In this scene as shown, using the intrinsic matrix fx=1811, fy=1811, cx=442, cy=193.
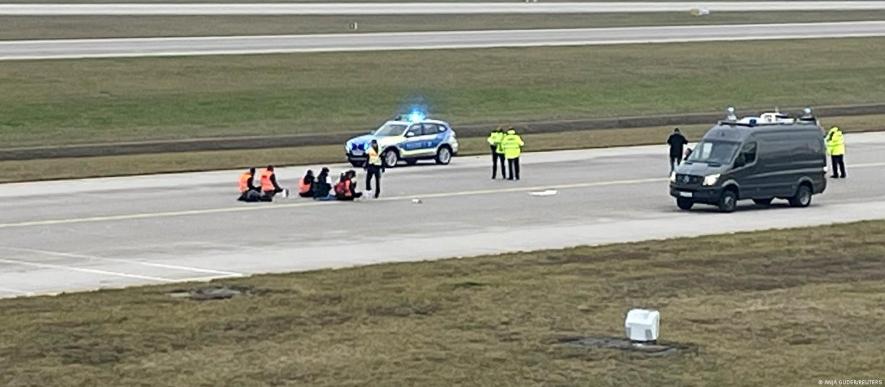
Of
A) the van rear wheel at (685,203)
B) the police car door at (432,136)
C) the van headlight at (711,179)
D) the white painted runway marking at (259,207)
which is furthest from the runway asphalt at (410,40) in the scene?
the van headlight at (711,179)

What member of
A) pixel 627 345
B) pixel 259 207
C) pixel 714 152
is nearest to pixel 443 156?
pixel 714 152

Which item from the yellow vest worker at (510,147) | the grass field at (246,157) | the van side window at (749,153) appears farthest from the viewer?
the grass field at (246,157)

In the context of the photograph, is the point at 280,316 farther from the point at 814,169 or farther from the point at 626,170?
the point at 626,170

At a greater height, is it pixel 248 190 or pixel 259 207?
pixel 248 190

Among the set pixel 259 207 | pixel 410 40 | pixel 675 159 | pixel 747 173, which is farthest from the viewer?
pixel 410 40

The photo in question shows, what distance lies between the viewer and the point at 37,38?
8012 cm

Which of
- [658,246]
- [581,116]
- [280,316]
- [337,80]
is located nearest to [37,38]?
[337,80]

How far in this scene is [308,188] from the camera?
134 feet

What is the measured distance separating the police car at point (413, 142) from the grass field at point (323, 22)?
3338 cm

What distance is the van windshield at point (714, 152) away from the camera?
130ft

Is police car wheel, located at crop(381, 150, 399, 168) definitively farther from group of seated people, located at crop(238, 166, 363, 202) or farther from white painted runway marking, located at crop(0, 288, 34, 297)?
white painted runway marking, located at crop(0, 288, 34, 297)

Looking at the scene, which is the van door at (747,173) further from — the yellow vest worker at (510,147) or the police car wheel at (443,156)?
the police car wheel at (443,156)

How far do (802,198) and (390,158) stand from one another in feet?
48.2

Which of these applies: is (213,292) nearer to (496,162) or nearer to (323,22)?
(496,162)
